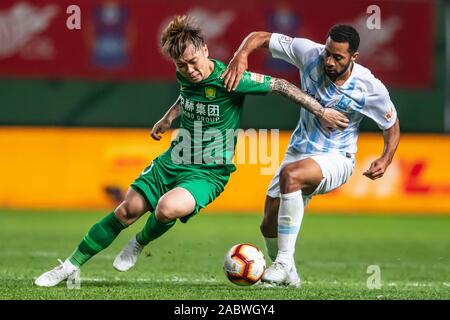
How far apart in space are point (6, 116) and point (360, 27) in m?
5.38

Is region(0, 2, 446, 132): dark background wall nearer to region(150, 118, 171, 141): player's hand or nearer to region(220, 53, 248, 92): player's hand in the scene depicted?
region(150, 118, 171, 141): player's hand

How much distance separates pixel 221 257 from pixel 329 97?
2.71 meters

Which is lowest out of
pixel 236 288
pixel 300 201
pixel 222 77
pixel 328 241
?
pixel 328 241

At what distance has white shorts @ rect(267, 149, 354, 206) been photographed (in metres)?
7.39

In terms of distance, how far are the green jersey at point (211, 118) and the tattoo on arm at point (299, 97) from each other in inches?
3.0

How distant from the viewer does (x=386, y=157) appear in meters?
7.48

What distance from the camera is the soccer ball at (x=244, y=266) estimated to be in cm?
698

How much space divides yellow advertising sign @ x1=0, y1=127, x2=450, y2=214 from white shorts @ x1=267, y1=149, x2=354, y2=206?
19.9ft

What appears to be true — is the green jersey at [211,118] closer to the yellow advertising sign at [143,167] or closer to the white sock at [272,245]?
the white sock at [272,245]

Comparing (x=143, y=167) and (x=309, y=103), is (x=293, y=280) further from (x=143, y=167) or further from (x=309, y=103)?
(x=143, y=167)

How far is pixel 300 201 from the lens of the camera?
7.27 metres
